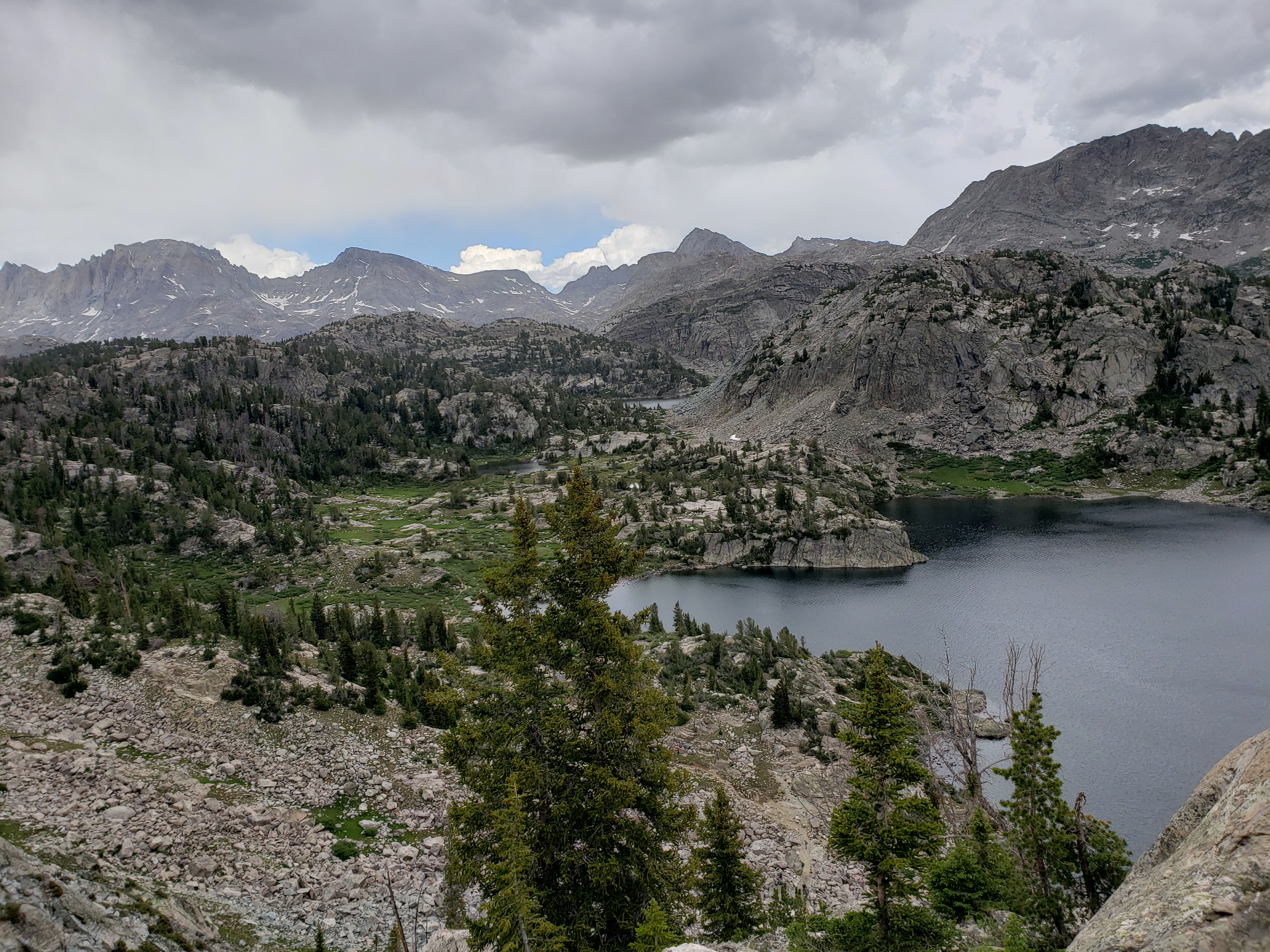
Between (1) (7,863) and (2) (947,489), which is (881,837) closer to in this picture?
(1) (7,863)

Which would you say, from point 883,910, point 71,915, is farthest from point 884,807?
point 71,915

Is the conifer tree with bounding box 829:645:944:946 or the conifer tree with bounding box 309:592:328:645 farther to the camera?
the conifer tree with bounding box 309:592:328:645

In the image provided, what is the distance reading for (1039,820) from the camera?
16141 mm

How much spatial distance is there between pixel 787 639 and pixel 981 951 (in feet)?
108

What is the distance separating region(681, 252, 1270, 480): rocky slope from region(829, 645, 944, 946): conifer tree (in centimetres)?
11612

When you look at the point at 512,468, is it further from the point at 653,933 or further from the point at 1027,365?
the point at 653,933

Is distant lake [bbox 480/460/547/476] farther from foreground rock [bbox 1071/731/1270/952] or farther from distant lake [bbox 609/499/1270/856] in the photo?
foreground rock [bbox 1071/731/1270/952]

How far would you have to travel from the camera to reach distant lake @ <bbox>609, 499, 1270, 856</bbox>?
32.9 metres

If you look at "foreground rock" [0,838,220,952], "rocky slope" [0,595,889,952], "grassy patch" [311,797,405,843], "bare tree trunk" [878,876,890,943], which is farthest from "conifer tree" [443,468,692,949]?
"foreground rock" [0,838,220,952]

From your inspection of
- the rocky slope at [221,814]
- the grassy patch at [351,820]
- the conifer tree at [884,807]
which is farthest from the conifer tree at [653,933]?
the grassy patch at [351,820]

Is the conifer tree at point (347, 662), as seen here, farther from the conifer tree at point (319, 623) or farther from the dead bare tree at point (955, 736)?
the dead bare tree at point (955, 736)

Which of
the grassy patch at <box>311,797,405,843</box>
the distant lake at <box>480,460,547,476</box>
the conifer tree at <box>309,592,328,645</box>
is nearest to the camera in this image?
the grassy patch at <box>311,797,405,843</box>

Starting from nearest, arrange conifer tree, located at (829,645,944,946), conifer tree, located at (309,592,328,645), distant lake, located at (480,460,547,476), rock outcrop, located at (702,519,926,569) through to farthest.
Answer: conifer tree, located at (829,645,944,946), conifer tree, located at (309,592,328,645), rock outcrop, located at (702,519,926,569), distant lake, located at (480,460,547,476)

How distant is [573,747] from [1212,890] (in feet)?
37.5
